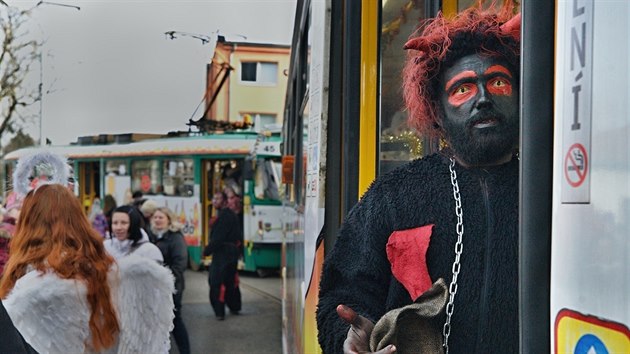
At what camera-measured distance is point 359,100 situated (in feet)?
6.91

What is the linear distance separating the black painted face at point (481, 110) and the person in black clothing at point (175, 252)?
16.0 feet

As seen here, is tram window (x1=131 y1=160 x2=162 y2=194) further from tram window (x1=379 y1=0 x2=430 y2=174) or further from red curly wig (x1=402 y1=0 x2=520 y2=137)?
red curly wig (x1=402 y1=0 x2=520 y2=137)

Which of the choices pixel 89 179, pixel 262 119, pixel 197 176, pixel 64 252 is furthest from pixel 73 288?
pixel 262 119

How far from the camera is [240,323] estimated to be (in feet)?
29.2

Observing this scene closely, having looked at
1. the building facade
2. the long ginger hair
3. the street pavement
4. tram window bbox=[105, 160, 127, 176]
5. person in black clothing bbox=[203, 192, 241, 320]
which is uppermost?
the building facade

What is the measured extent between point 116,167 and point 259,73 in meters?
3.50

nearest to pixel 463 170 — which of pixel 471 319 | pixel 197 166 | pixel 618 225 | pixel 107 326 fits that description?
pixel 471 319

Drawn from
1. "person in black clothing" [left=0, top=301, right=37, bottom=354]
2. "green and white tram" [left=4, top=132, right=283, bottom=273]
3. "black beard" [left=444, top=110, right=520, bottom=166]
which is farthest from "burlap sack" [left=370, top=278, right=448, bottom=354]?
"green and white tram" [left=4, top=132, right=283, bottom=273]

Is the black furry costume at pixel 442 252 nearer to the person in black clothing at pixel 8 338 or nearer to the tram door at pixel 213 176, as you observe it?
the person in black clothing at pixel 8 338

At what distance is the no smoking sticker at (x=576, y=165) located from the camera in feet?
2.56

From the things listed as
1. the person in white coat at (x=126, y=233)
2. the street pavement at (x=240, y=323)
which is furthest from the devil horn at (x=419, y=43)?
the street pavement at (x=240, y=323)

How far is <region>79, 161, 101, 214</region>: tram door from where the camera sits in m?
16.2

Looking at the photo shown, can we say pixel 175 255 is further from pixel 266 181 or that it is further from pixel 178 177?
pixel 178 177

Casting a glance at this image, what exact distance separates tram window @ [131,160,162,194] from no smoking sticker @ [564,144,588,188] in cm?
1407
